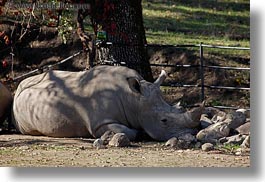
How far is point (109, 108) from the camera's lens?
30.2 ft

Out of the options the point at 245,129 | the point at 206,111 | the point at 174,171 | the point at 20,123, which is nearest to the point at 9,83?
the point at 20,123

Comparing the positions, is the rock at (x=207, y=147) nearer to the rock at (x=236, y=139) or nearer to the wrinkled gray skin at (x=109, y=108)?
the rock at (x=236, y=139)

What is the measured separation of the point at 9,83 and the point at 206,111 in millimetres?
2685

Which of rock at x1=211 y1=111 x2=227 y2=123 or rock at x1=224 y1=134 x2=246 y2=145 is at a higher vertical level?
rock at x1=211 y1=111 x2=227 y2=123

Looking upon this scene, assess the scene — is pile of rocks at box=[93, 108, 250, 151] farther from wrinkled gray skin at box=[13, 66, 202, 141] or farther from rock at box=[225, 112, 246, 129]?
wrinkled gray skin at box=[13, 66, 202, 141]

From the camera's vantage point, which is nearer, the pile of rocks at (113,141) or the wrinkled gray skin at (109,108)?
the pile of rocks at (113,141)

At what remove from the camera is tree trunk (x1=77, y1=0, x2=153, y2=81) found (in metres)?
10.4

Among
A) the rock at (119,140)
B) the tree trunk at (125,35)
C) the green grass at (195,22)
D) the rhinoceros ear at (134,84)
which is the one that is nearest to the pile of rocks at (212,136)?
the rock at (119,140)

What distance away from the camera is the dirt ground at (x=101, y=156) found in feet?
25.7

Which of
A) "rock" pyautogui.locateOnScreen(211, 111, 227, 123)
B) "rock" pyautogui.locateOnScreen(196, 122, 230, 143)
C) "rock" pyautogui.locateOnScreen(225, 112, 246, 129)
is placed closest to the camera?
"rock" pyautogui.locateOnScreen(196, 122, 230, 143)

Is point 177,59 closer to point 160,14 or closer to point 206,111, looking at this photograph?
point 160,14

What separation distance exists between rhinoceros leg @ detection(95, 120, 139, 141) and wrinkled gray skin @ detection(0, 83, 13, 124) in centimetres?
134

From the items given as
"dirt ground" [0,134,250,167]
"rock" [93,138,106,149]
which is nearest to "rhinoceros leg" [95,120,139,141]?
"dirt ground" [0,134,250,167]

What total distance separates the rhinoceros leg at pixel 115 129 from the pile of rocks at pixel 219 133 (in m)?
0.51
